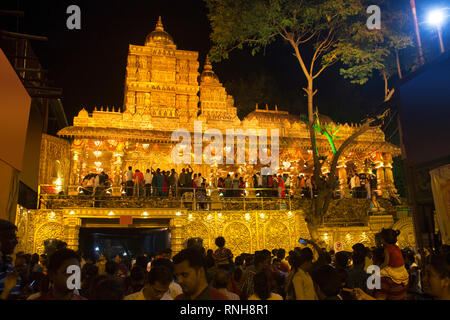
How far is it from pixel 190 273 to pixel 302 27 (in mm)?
13936

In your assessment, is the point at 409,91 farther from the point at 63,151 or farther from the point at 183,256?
the point at 63,151

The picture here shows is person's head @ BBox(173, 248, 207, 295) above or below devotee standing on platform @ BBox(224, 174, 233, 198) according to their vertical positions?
below

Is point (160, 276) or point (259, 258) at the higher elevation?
point (259, 258)

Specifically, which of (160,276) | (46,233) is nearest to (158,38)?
(46,233)

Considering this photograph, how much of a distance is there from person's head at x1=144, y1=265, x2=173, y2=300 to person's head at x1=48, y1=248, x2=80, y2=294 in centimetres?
78

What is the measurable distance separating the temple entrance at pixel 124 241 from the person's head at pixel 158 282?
16.1 meters

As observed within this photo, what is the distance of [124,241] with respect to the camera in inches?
838

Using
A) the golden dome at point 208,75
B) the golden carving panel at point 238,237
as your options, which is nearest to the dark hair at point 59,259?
the golden carving panel at point 238,237

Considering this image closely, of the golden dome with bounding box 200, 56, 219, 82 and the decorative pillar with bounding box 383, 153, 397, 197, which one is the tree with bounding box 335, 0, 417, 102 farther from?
the golden dome with bounding box 200, 56, 219, 82

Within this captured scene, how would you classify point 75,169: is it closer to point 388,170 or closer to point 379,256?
point 379,256

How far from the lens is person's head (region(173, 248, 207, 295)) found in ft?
10.7

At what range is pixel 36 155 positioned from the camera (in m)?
18.0

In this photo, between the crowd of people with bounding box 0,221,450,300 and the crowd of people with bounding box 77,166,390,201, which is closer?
the crowd of people with bounding box 0,221,450,300

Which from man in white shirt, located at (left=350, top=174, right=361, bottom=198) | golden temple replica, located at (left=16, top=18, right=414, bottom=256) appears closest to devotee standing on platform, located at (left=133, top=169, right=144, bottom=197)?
golden temple replica, located at (left=16, top=18, right=414, bottom=256)
